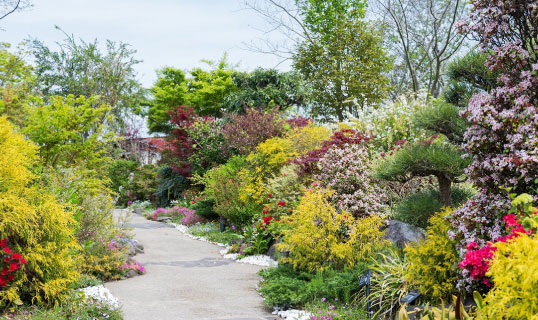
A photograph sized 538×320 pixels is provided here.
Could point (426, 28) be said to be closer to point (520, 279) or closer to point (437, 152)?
point (437, 152)

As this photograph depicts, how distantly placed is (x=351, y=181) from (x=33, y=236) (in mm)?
4674

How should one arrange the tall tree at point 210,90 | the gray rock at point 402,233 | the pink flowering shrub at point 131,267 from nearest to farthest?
1. the gray rock at point 402,233
2. the pink flowering shrub at point 131,267
3. the tall tree at point 210,90

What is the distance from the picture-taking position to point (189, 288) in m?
6.19

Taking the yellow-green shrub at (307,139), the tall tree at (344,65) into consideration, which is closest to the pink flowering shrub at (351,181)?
the yellow-green shrub at (307,139)

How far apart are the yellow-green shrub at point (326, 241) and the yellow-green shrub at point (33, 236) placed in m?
2.77

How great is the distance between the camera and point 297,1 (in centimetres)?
1916

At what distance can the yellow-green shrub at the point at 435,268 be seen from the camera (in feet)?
13.8

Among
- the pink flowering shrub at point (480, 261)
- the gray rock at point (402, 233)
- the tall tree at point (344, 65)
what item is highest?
the tall tree at point (344, 65)

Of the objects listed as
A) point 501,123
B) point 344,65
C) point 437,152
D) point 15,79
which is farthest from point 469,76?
point 15,79

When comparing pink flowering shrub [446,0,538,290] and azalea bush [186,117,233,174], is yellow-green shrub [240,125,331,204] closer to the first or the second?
azalea bush [186,117,233,174]

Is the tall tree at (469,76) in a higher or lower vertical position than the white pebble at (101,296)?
higher

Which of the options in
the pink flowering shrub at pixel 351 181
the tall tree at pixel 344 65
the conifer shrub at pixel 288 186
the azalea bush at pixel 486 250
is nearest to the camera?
the azalea bush at pixel 486 250

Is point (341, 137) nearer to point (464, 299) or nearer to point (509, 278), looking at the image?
point (464, 299)

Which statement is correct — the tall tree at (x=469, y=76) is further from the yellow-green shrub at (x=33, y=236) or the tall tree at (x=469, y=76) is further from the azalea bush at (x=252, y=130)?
the azalea bush at (x=252, y=130)
